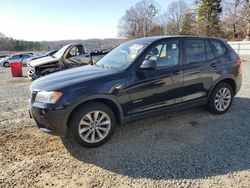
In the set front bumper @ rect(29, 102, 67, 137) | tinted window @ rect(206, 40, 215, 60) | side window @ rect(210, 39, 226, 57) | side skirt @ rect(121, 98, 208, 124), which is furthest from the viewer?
side window @ rect(210, 39, 226, 57)

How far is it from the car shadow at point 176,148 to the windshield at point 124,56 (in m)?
1.24

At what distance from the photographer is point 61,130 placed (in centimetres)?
328

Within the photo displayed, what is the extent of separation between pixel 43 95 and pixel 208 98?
3243 mm

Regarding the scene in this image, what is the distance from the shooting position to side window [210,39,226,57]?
15.2 ft

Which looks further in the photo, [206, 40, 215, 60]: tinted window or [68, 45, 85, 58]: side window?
[68, 45, 85, 58]: side window

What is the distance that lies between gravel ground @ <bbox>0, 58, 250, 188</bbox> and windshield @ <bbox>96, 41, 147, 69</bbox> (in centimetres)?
124

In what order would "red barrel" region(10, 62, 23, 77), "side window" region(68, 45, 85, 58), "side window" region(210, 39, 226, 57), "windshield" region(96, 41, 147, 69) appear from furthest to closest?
1. "red barrel" region(10, 62, 23, 77)
2. "side window" region(68, 45, 85, 58)
3. "side window" region(210, 39, 226, 57)
4. "windshield" region(96, 41, 147, 69)

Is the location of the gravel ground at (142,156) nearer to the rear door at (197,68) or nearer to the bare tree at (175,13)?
the rear door at (197,68)

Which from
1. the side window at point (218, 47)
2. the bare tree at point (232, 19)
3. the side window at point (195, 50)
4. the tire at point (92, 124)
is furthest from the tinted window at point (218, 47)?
the bare tree at point (232, 19)

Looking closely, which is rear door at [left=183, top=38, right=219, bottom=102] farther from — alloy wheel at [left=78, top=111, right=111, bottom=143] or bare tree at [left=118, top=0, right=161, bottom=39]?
bare tree at [left=118, top=0, right=161, bottom=39]

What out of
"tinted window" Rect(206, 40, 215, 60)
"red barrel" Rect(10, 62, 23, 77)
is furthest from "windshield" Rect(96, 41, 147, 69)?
"red barrel" Rect(10, 62, 23, 77)

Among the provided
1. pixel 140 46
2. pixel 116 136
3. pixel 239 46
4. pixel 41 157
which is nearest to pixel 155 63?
pixel 140 46

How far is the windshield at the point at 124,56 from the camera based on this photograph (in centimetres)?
386

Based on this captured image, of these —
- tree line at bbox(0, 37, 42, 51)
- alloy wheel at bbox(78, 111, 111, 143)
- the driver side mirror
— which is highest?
tree line at bbox(0, 37, 42, 51)
